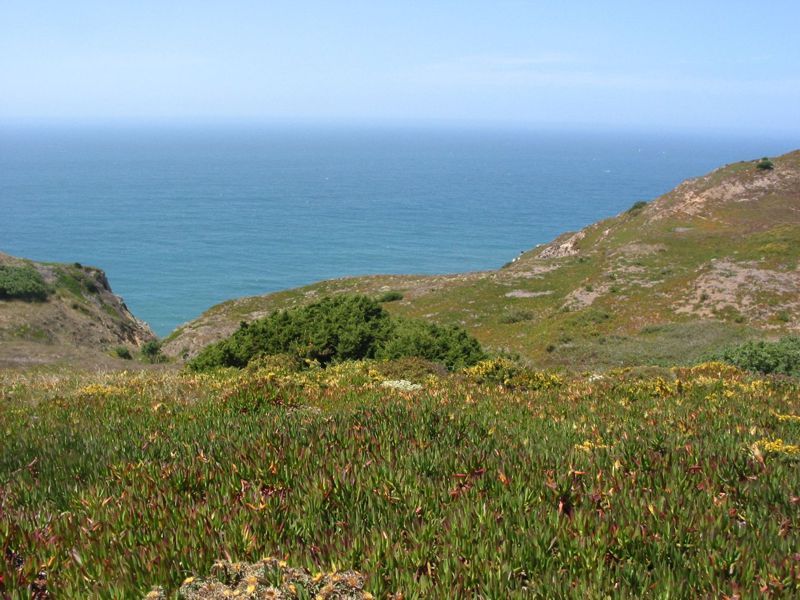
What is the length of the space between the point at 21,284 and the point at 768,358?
39.2 m

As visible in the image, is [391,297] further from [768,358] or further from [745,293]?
[768,358]

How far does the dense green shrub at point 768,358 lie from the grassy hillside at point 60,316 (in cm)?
2228

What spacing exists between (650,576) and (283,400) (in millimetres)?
7172

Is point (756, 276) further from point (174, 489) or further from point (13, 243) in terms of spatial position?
point (13, 243)

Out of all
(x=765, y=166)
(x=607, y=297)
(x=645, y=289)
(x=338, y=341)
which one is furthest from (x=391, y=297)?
(x=765, y=166)

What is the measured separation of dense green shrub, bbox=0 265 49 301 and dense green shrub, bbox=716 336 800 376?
124 feet

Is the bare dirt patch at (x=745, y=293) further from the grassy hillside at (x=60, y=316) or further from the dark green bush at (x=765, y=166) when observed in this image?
the grassy hillside at (x=60, y=316)

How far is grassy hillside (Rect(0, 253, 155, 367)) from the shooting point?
28578 millimetres

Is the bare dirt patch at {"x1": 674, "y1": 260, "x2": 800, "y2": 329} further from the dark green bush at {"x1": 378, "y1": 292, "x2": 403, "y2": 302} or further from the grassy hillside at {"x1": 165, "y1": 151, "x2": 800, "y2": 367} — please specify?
the dark green bush at {"x1": 378, "y1": 292, "x2": 403, "y2": 302}

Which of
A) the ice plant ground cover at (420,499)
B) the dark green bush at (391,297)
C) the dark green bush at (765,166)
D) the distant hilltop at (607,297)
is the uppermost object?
the dark green bush at (765,166)

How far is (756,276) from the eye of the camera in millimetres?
38031

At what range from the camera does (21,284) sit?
4006cm

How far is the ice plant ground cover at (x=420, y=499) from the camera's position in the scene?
156 inches

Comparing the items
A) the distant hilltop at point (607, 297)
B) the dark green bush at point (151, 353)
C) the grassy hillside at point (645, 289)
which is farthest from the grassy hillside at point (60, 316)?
the grassy hillside at point (645, 289)
